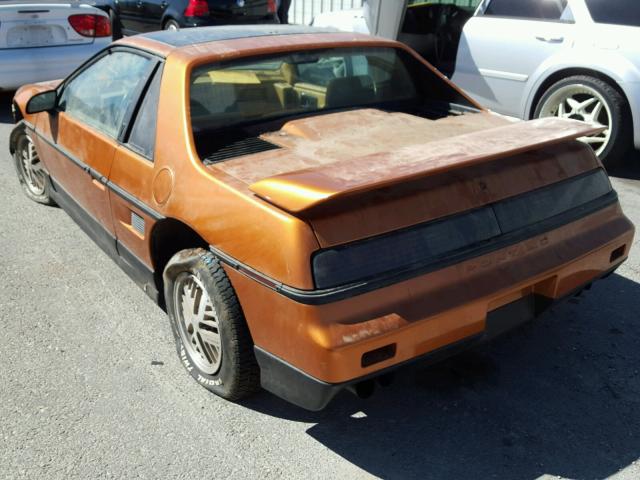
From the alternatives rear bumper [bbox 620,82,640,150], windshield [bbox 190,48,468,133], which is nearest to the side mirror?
windshield [bbox 190,48,468,133]

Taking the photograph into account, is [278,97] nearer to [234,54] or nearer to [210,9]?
[234,54]

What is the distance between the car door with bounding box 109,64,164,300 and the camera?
10.9ft

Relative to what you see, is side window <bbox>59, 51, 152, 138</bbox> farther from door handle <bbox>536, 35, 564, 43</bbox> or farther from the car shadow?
door handle <bbox>536, 35, 564, 43</bbox>

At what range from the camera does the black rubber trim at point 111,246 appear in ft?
11.6

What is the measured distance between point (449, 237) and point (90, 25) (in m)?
6.60

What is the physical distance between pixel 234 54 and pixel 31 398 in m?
1.90

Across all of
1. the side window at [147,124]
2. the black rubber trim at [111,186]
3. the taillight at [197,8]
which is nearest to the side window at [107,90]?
the side window at [147,124]

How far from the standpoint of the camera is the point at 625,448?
2775 millimetres

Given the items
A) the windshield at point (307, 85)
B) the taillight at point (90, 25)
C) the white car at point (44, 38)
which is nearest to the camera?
the windshield at point (307, 85)

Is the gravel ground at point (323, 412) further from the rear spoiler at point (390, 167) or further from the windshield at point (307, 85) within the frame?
the windshield at point (307, 85)

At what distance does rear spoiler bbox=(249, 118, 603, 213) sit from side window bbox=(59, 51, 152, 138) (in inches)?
56.9

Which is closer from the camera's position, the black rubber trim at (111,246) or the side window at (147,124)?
the side window at (147,124)

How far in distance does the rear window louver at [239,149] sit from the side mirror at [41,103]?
177 cm

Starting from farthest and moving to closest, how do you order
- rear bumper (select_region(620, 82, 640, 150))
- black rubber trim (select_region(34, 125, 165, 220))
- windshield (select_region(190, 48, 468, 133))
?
1. rear bumper (select_region(620, 82, 640, 150))
2. windshield (select_region(190, 48, 468, 133))
3. black rubber trim (select_region(34, 125, 165, 220))
